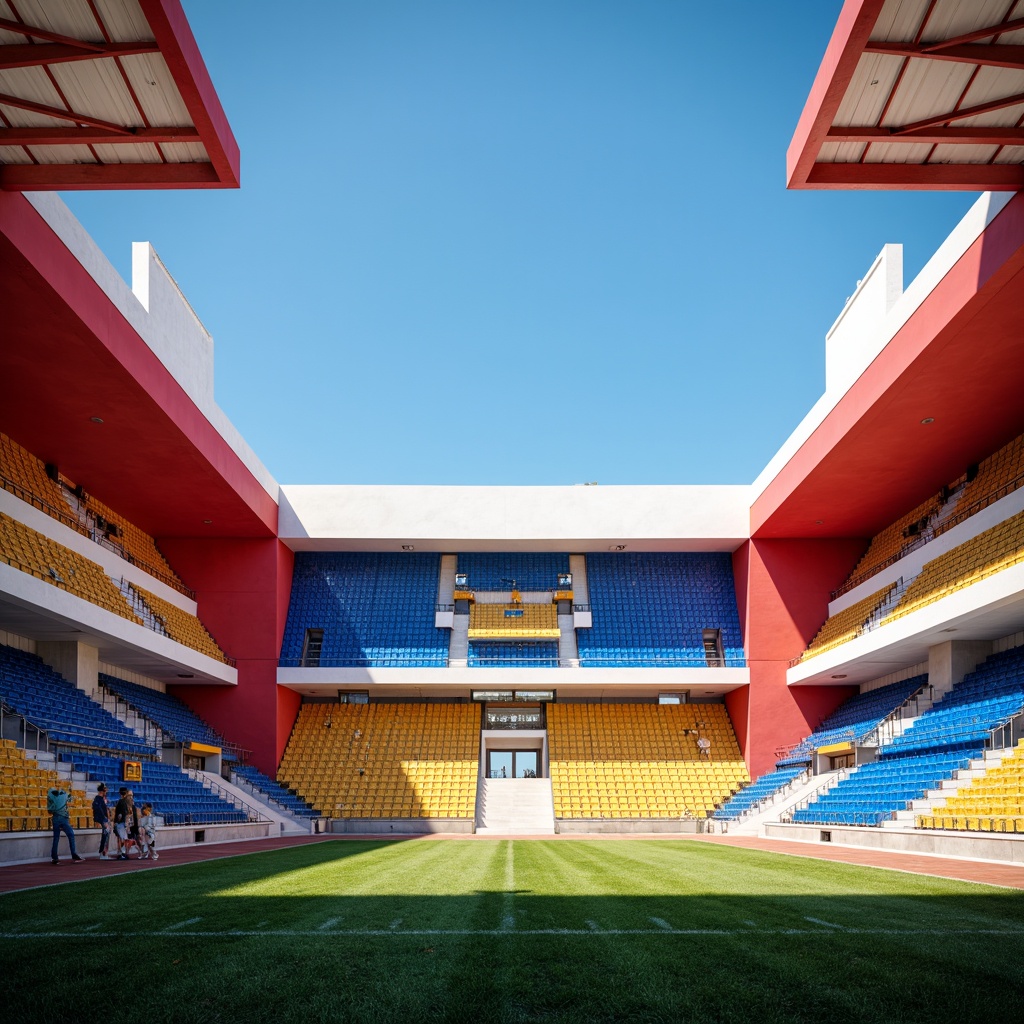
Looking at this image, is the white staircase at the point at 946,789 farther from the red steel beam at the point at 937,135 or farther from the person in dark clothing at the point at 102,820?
the person in dark clothing at the point at 102,820

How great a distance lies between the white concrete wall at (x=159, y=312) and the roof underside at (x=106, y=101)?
1.15 meters

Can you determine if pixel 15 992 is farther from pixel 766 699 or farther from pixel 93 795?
pixel 766 699

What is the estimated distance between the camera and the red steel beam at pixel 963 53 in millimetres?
11336

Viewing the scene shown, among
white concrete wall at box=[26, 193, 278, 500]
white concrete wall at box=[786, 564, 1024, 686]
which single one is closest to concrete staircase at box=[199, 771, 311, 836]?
white concrete wall at box=[26, 193, 278, 500]

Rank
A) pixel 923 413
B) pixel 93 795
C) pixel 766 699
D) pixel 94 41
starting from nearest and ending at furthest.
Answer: pixel 94 41 < pixel 93 795 < pixel 923 413 < pixel 766 699

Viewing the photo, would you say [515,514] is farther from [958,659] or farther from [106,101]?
[106,101]

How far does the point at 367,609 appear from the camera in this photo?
110ft

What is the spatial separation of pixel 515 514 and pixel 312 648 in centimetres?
855

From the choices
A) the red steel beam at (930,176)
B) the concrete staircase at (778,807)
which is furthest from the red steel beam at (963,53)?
the concrete staircase at (778,807)


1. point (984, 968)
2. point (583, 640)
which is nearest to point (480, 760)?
point (583, 640)

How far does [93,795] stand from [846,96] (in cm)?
1790

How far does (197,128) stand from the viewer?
41.5 ft

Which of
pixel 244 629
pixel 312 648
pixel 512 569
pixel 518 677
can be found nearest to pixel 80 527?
pixel 244 629

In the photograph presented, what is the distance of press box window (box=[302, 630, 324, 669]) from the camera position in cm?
3198
